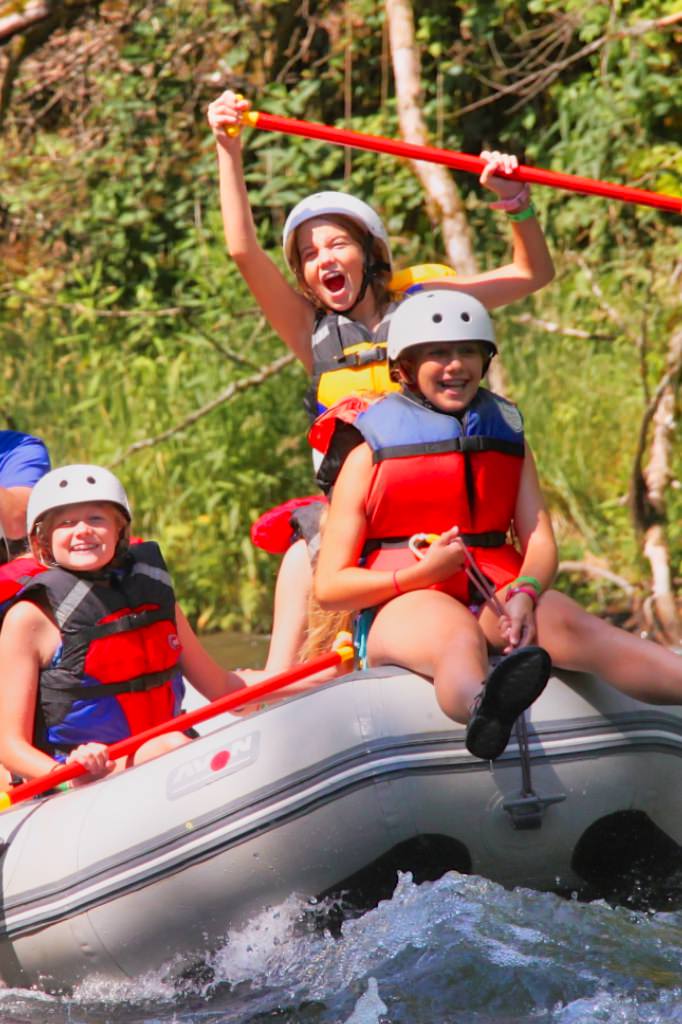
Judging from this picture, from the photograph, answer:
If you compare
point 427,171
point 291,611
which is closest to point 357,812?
point 291,611

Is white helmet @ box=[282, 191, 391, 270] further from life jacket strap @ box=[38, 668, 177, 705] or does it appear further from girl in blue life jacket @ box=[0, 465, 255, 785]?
life jacket strap @ box=[38, 668, 177, 705]

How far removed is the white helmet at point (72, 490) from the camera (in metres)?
3.57

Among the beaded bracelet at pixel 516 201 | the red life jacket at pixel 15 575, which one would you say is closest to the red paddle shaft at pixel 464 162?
the beaded bracelet at pixel 516 201

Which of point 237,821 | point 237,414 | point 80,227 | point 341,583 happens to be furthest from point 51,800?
point 80,227

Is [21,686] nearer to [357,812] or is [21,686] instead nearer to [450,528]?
[357,812]

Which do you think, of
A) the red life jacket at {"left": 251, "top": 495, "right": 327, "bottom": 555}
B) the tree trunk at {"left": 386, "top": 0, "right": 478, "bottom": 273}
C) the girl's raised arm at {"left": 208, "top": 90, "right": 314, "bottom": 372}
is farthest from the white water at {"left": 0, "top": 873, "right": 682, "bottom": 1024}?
the tree trunk at {"left": 386, "top": 0, "right": 478, "bottom": 273}

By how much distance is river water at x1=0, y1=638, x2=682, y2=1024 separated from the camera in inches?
116

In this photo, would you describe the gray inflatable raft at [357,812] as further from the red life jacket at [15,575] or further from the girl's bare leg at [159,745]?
the red life jacket at [15,575]

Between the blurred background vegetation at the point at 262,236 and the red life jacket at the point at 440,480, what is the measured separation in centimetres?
278

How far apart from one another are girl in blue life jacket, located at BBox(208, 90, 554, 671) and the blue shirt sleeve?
778 mm

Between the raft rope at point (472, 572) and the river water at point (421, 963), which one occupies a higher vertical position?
the raft rope at point (472, 572)

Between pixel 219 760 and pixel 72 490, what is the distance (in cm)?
77

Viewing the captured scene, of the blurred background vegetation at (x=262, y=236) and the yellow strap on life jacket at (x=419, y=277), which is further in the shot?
the blurred background vegetation at (x=262, y=236)

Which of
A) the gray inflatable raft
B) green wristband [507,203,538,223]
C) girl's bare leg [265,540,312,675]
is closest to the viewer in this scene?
the gray inflatable raft
